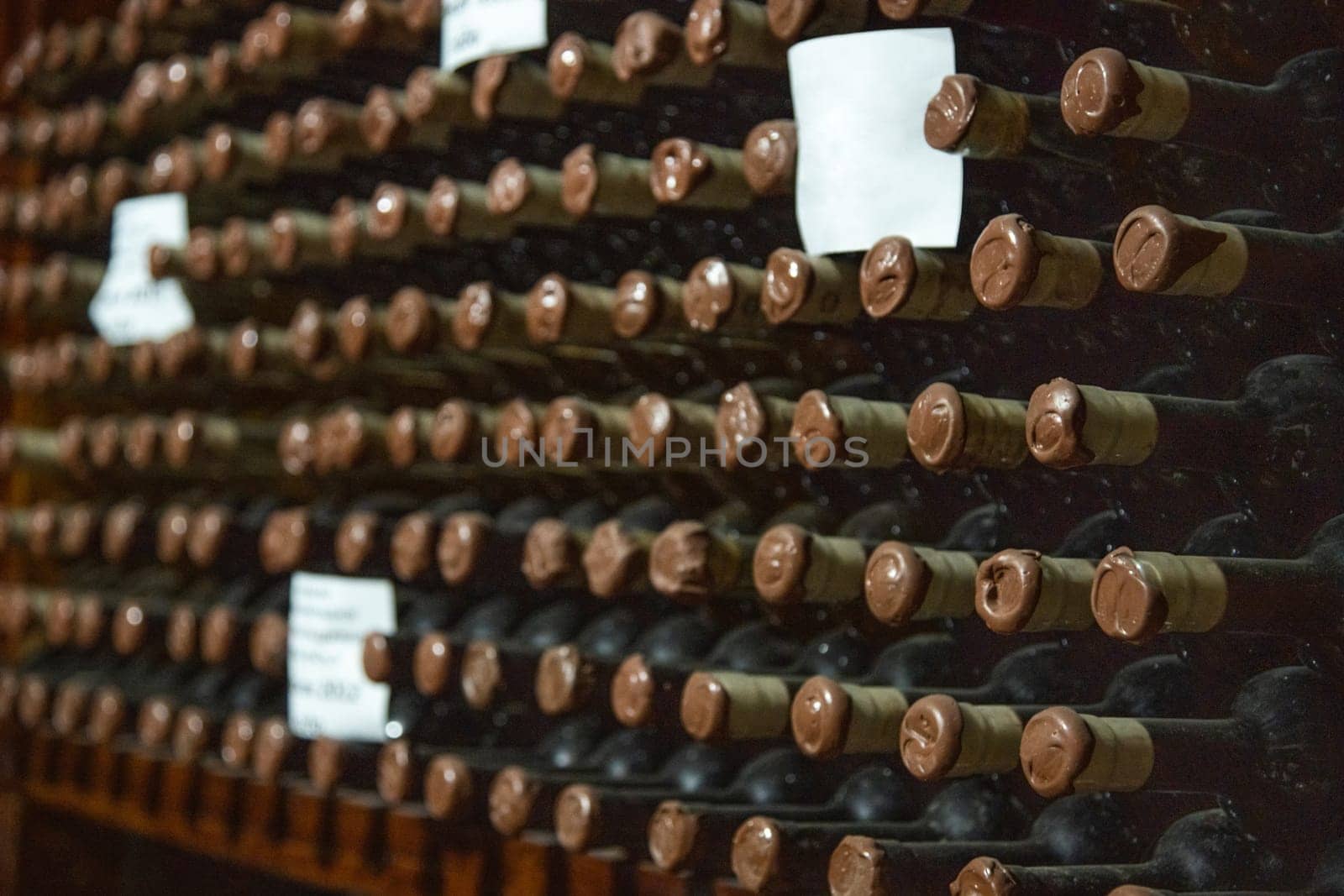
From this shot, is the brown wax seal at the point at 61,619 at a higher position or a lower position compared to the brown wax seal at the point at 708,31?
lower

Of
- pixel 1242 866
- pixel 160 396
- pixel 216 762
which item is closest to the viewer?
pixel 1242 866

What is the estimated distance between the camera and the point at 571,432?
667 millimetres

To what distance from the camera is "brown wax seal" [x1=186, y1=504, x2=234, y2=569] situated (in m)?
0.90

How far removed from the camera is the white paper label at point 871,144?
0.55 m

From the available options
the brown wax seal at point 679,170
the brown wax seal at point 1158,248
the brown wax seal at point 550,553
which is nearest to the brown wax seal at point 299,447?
the brown wax seal at point 550,553

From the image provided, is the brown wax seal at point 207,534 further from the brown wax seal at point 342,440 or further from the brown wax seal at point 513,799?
the brown wax seal at point 513,799

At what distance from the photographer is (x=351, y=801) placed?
0.83 m

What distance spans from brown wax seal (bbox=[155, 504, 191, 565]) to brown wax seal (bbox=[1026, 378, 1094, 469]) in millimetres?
615

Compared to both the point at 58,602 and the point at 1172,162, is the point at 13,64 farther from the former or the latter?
the point at 1172,162

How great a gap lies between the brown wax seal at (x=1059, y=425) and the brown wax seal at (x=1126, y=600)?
1.3 inches

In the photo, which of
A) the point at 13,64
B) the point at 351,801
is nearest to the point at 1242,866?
the point at 351,801

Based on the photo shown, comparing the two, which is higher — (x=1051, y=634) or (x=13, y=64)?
(x=13, y=64)

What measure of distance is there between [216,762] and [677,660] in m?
0.41

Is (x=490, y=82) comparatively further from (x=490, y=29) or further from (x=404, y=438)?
(x=404, y=438)
